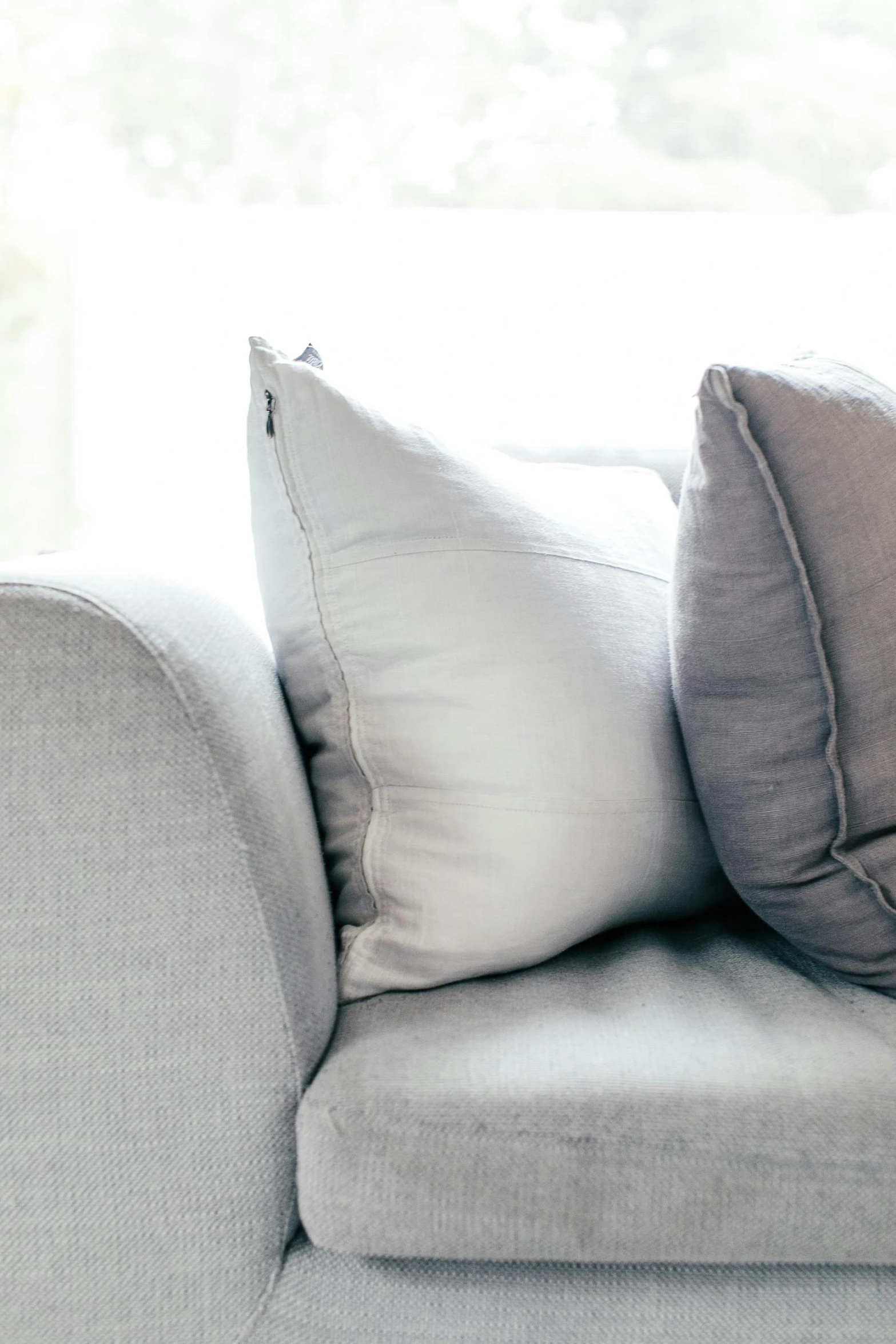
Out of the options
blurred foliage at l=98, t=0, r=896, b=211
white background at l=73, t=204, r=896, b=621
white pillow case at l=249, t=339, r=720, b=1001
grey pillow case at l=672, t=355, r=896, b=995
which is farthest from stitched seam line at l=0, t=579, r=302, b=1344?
blurred foliage at l=98, t=0, r=896, b=211

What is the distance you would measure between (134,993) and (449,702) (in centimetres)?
29

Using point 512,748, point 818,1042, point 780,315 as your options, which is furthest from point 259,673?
point 780,315

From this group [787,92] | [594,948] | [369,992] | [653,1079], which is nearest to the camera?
[653,1079]

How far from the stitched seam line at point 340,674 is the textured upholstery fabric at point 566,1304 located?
207mm

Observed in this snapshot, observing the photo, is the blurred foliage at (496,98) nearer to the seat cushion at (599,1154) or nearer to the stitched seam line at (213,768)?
the stitched seam line at (213,768)

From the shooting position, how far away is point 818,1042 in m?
0.75

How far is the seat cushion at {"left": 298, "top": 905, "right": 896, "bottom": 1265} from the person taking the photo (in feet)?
2.21

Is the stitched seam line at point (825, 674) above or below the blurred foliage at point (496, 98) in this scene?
below

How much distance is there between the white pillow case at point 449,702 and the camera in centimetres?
81

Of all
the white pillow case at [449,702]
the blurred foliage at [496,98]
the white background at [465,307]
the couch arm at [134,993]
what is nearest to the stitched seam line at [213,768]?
the couch arm at [134,993]

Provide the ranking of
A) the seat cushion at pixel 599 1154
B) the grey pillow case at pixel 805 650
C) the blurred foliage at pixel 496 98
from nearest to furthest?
the seat cushion at pixel 599 1154 → the grey pillow case at pixel 805 650 → the blurred foliage at pixel 496 98

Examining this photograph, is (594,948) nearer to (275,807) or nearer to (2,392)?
(275,807)

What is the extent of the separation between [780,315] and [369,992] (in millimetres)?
1658

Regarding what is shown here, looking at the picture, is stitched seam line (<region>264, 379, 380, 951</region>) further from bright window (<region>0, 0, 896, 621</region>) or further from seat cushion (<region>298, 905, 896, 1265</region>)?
bright window (<region>0, 0, 896, 621</region>)
